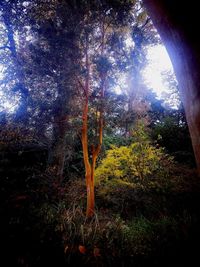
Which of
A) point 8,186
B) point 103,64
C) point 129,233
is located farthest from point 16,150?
point 129,233

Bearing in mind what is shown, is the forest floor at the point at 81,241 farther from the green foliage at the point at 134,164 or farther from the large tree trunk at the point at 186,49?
the large tree trunk at the point at 186,49

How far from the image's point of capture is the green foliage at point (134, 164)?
827cm

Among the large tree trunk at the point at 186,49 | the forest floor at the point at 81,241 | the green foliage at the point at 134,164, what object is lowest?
the forest floor at the point at 81,241

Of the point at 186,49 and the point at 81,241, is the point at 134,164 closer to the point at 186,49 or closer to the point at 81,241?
the point at 81,241

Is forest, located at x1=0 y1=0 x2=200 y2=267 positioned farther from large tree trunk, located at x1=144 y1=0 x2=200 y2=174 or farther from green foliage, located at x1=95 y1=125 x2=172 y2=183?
large tree trunk, located at x1=144 y1=0 x2=200 y2=174

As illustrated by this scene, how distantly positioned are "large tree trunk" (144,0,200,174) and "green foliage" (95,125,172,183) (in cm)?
714

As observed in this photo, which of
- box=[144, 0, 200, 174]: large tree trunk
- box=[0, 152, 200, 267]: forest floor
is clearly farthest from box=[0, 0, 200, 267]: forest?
box=[144, 0, 200, 174]: large tree trunk

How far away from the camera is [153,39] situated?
7.59 metres

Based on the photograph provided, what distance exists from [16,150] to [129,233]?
7.14 metres

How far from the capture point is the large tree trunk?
1097 millimetres

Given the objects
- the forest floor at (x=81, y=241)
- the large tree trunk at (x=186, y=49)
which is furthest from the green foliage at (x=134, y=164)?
the large tree trunk at (x=186, y=49)

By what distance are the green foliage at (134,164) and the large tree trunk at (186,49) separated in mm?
7138

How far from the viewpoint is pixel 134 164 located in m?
8.41

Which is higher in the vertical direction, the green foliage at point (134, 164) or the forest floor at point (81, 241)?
the green foliage at point (134, 164)
